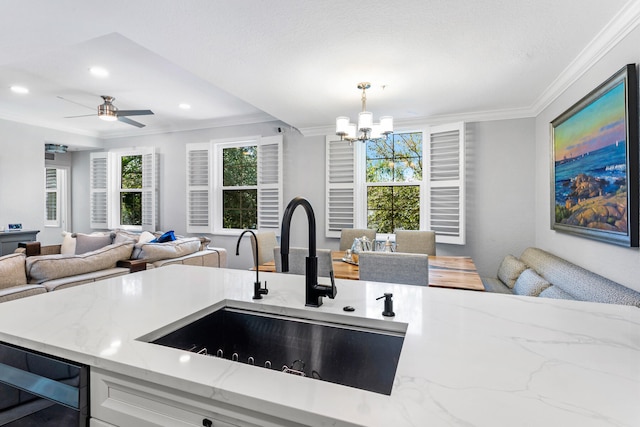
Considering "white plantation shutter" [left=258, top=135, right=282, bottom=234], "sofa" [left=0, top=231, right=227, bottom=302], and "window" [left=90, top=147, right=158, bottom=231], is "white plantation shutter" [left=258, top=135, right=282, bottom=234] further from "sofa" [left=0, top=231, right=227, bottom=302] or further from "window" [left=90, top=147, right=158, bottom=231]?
"window" [left=90, top=147, right=158, bottom=231]

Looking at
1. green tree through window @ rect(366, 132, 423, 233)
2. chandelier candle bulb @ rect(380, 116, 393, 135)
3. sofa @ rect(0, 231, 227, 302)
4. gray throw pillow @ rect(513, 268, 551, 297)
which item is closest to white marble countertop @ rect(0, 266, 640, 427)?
gray throw pillow @ rect(513, 268, 551, 297)

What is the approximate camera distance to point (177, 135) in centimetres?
571

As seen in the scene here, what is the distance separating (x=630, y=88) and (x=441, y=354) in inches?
88.3

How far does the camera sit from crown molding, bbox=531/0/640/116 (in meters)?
1.94

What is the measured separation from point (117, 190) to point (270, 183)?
3.42 meters

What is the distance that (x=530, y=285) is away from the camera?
101 inches

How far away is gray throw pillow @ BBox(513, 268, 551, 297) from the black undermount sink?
200 centimetres

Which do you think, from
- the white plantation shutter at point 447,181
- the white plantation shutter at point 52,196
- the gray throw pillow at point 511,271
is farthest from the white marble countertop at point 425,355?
the white plantation shutter at point 52,196

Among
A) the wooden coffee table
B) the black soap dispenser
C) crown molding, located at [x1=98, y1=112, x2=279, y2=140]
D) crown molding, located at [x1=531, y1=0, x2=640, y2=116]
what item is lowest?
the wooden coffee table

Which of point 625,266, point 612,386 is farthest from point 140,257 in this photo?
point 625,266

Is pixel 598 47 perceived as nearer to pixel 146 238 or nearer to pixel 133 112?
pixel 133 112

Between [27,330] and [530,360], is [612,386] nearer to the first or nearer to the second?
[530,360]

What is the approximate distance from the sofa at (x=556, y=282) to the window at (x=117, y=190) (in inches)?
236

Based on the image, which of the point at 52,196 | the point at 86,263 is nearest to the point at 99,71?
the point at 86,263
